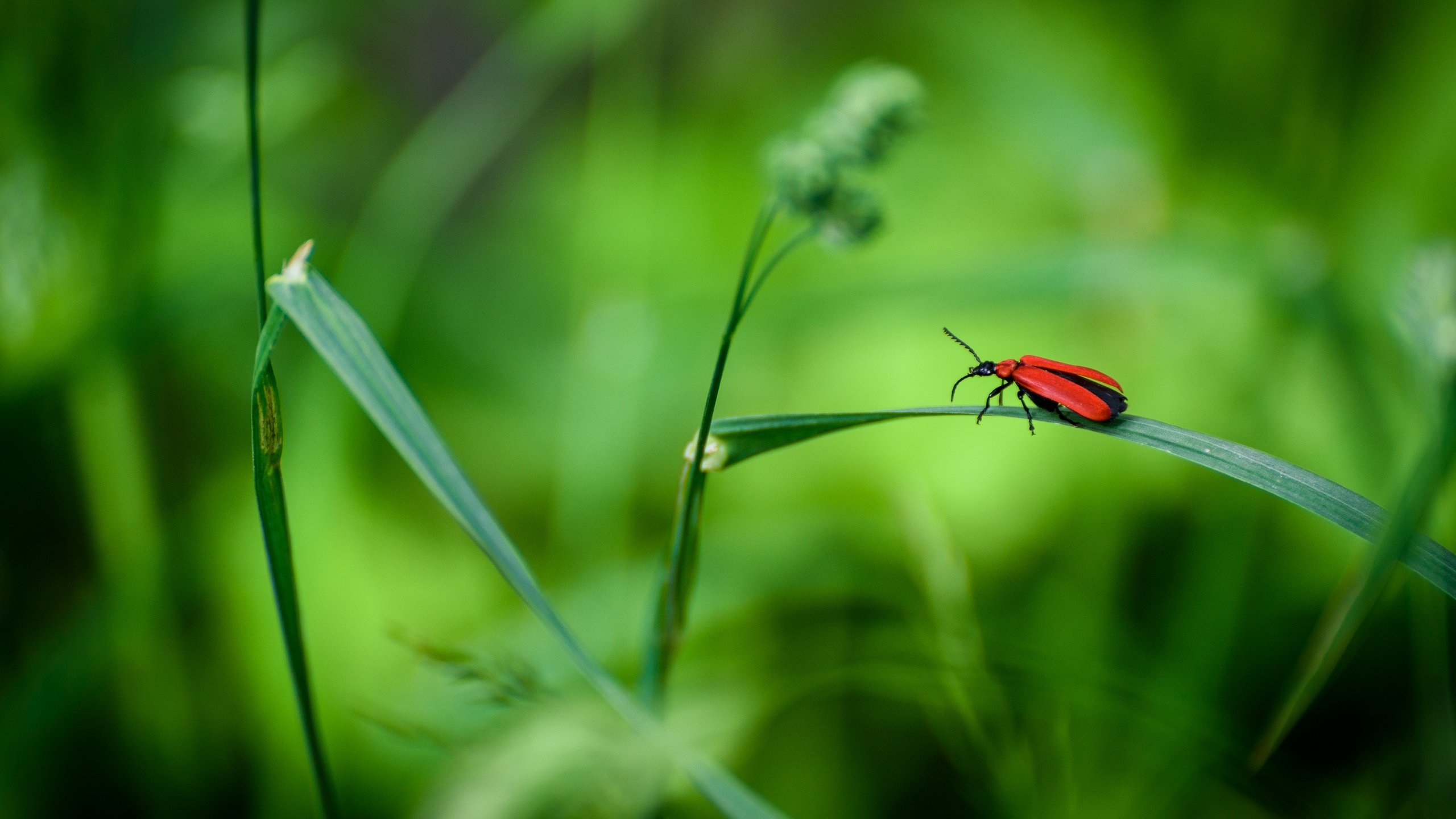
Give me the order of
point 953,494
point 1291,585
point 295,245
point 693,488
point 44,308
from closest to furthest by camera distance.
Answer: point 693,488, point 44,308, point 1291,585, point 953,494, point 295,245

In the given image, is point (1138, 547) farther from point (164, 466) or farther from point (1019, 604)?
point (164, 466)

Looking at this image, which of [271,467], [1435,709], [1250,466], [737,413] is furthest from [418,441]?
[737,413]

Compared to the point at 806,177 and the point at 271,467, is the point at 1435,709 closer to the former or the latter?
the point at 806,177

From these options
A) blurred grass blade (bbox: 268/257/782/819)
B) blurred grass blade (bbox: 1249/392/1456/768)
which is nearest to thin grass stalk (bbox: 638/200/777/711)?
blurred grass blade (bbox: 268/257/782/819)

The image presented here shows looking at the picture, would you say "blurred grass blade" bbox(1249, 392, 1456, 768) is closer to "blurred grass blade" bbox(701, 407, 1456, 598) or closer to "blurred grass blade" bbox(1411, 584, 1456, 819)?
"blurred grass blade" bbox(701, 407, 1456, 598)

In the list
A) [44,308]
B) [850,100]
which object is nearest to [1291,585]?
[850,100]

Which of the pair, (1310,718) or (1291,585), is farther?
(1291,585)
